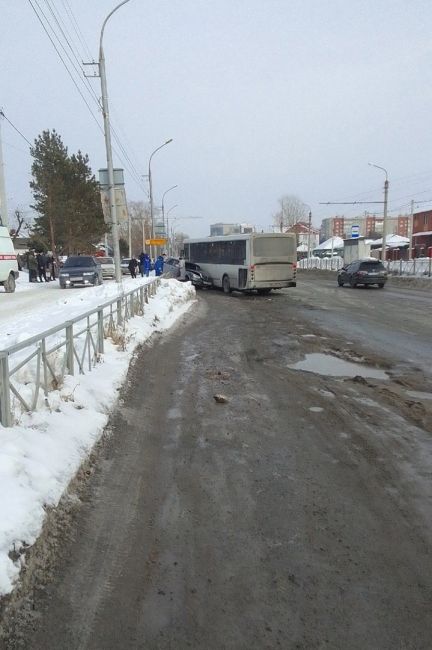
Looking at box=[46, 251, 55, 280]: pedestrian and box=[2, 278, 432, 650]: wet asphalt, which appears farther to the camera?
box=[46, 251, 55, 280]: pedestrian

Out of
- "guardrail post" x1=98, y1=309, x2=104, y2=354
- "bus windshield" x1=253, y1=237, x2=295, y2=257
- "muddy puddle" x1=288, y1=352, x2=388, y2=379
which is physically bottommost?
"muddy puddle" x1=288, y1=352, x2=388, y2=379

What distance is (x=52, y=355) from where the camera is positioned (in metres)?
5.89

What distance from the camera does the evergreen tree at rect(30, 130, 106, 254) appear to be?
117 ft

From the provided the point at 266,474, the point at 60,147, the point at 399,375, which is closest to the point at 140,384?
the point at 266,474

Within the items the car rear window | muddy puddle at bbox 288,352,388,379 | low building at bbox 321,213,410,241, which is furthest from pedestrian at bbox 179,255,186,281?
low building at bbox 321,213,410,241

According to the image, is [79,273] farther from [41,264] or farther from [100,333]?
[100,333]

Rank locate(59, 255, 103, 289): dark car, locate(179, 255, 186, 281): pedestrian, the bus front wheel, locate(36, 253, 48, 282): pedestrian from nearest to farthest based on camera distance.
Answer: locate(59, 255, 103, 289): dark car
the bus front wheel
locate(36, 253, 48, 282): pedestrian
locate(179, 255, 186, 281): pedestrian

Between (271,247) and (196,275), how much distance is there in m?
7.92

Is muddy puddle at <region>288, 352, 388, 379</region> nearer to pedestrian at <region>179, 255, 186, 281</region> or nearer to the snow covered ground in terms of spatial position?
the snow covered ground

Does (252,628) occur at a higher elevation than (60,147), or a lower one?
lower

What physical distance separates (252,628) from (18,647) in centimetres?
118

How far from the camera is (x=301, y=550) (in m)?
3.44

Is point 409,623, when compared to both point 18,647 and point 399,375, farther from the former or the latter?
point 399,375

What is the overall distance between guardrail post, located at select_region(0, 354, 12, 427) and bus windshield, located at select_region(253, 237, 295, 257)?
1992 cm
